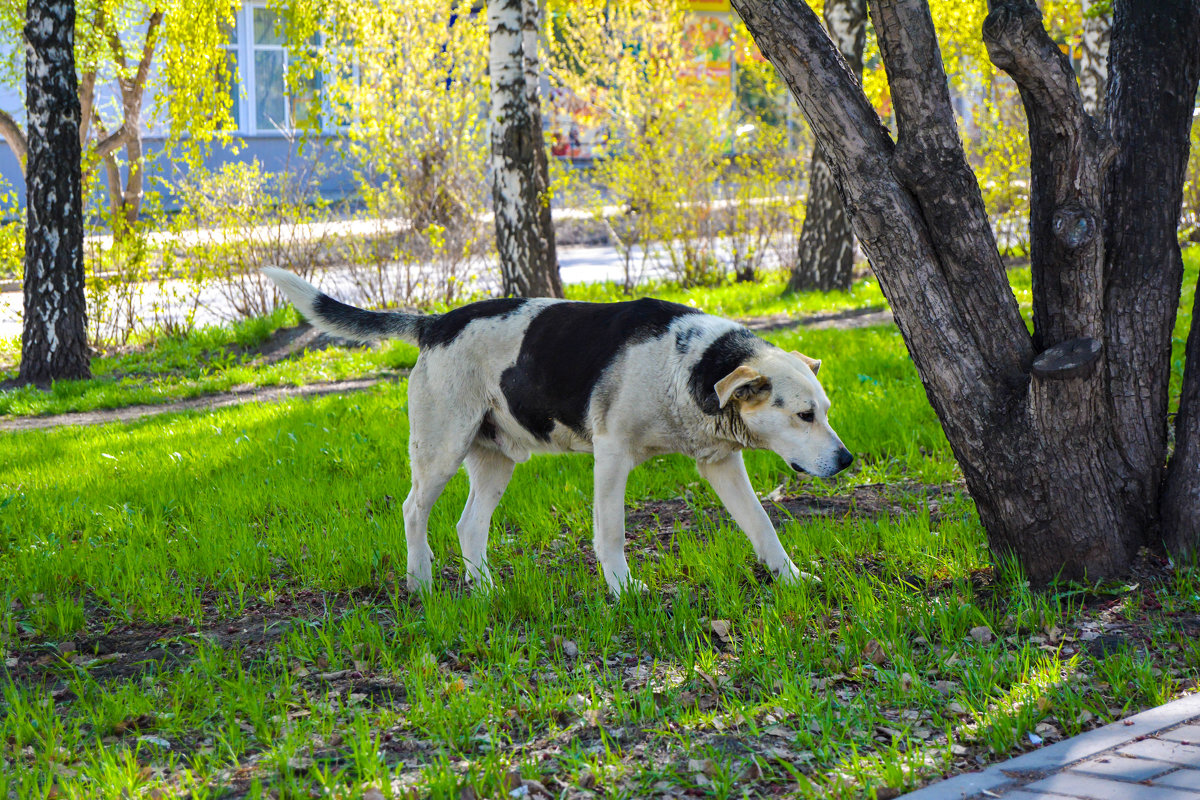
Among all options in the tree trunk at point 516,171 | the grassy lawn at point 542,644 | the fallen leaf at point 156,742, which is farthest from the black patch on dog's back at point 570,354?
the tree trunk at point 516,171

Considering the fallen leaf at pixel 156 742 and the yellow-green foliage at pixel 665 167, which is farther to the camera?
the yellow-green foliage at pixel 665 167

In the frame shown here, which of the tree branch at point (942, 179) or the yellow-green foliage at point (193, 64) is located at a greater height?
the yellow-green foliage at point (193, 64)

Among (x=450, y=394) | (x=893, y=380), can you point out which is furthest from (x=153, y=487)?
(x=893, y=380)

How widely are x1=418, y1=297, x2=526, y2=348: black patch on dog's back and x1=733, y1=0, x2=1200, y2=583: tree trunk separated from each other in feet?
5.68

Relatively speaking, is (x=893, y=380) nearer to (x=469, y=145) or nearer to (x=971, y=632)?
(x=971, y=632)

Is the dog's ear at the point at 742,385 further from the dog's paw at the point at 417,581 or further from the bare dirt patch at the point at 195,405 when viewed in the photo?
the bare dirt patch at the point at 195,405

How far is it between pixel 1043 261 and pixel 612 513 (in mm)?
2097

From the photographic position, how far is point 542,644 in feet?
14.4

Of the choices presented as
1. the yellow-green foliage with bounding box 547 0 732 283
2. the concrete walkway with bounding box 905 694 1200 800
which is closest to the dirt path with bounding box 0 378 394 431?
the yellow-green foliage with bounding box 547 0 732 283

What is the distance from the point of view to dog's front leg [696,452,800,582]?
508 centimetres

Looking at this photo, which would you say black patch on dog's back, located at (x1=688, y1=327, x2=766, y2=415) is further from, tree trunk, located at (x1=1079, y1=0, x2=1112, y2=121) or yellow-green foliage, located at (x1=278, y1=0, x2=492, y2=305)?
tree trunk, located at (x1=1079, y1=0, x2=1112, y2=121)

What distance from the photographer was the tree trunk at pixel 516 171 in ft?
38.0

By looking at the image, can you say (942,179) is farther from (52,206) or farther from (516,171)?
(52,206)

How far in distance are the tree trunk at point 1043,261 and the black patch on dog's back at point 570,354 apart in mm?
1075
